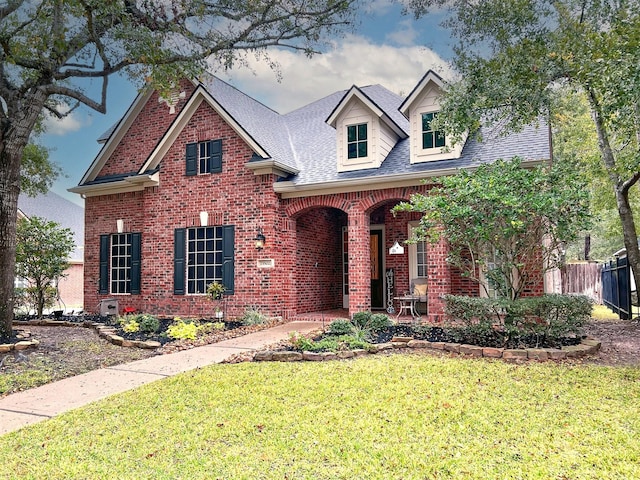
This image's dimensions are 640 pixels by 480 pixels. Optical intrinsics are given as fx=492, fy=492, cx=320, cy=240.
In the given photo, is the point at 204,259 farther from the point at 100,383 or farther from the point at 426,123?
the point at 100,383

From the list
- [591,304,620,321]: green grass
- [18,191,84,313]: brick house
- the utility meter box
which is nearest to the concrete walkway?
the utility meter box

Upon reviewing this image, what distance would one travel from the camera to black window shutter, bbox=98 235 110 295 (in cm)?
1487

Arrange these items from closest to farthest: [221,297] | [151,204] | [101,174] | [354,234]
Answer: [354,234] < [221,297] < [151,204] < [101,174]

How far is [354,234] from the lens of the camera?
39.4 ft

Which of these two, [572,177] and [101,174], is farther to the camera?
[101,174]

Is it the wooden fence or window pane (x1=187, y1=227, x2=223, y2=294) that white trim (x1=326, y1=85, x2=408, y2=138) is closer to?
window pane (x1=187, y1=227, x2=223, y2=294)

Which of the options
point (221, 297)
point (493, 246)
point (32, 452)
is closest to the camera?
point (32, 452)

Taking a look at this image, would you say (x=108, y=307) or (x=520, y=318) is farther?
(x=108, y=307)

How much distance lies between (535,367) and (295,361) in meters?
3.32

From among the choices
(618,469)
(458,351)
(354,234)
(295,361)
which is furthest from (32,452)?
(354,234)

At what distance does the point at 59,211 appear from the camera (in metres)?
30.7

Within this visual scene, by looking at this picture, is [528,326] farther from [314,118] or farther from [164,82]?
[314,118]

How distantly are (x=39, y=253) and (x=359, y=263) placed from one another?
888 cm

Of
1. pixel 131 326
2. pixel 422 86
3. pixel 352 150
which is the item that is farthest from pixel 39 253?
pixel 422 86
